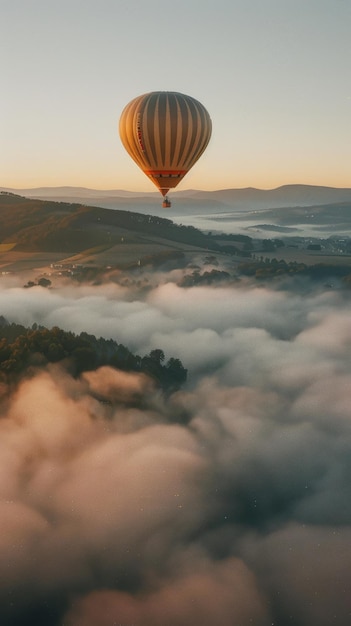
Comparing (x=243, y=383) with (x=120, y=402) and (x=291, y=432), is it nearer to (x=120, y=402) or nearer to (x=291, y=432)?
(x=291, y=432)

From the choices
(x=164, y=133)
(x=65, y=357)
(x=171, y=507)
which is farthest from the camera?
(x=171, y=507)

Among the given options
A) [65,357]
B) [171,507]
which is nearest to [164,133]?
[65,357]

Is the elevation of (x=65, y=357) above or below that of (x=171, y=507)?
above

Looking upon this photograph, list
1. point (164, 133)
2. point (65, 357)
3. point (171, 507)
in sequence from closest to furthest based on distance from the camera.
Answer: point (164, 133), point (65, 357), point (171, 507)

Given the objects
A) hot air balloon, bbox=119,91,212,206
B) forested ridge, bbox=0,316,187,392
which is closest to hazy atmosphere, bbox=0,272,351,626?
forested ridge, bbox=0,316,187,392

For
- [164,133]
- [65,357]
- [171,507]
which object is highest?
[164,133]

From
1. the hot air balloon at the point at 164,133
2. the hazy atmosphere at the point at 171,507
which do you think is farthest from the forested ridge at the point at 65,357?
the hot air balloon at the point at 164,133

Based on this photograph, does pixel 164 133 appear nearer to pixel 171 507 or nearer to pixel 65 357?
pixel 65 357

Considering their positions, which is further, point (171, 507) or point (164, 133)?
point (171, 507)
